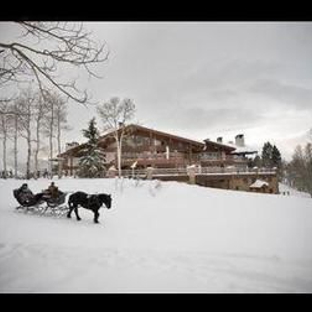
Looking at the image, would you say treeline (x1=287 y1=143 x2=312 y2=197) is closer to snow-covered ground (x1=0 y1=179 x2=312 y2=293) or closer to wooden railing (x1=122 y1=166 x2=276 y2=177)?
snow-covered ground (x1=0 y1=179 x2=312 y2=293)

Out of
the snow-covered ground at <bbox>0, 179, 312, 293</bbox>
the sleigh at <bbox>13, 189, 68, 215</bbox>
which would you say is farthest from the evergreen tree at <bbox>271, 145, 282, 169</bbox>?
the sleigh at <bbox>13, 189, 68, 215</bbox>

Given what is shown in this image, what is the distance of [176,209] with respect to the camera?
22.7 feet

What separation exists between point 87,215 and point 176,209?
2.10 metres

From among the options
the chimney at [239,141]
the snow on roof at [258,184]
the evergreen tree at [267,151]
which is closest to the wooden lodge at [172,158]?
the snow on roof at [258,184]

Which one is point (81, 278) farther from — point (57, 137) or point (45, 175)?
point (45, 175)

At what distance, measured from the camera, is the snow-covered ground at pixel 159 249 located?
287cm

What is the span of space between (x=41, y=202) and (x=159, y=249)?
3.23 m

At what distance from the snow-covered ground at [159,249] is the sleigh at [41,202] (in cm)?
23

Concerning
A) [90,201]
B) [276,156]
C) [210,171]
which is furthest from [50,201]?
[210,171]

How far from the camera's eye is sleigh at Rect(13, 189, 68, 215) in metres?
5.97

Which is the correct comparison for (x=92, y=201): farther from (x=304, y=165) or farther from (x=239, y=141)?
(x=239, y=141)

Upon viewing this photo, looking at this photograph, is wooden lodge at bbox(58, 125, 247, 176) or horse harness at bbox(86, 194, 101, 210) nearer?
horse harness at bbox(86, 194, 101, 210)

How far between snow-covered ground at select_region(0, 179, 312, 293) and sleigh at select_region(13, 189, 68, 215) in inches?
9.1
